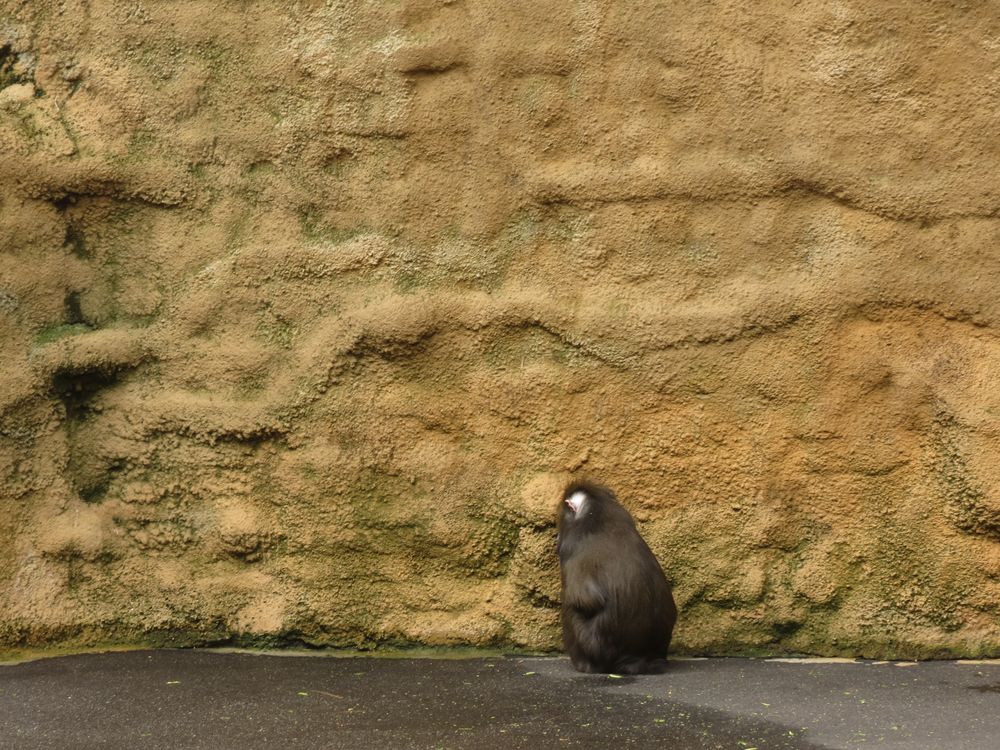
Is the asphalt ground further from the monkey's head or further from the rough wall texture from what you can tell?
the monkey's head

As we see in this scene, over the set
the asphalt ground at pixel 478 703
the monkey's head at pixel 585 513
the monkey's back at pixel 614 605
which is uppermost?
the monkey's head at pixel 585 513

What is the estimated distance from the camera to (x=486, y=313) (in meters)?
5.01

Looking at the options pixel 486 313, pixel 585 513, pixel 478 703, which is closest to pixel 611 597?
pixel 585 513

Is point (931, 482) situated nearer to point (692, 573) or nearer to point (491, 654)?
point (692, 573)

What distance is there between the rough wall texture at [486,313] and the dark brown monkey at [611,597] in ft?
0.87

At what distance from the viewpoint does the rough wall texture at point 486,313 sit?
484 centimetres

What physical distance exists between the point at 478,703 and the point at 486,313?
149 centimetres

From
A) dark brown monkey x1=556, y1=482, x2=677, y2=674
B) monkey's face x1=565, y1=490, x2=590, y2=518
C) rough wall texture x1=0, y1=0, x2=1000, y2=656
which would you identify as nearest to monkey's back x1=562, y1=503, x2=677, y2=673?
dark brown monkey x1=556, y1=482, x2=677, y2=674

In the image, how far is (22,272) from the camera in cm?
507

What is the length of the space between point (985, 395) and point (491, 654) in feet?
6.55

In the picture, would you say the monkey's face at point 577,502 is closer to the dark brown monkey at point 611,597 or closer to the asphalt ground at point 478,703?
the dark brown monkey at point 611,597

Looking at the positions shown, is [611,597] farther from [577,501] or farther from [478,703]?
[478,703]

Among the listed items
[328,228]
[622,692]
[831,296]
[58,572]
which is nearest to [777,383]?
[831,296]

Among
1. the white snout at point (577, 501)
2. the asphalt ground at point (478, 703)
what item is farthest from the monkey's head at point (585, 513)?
the asphalt ground at point (478, 703)
